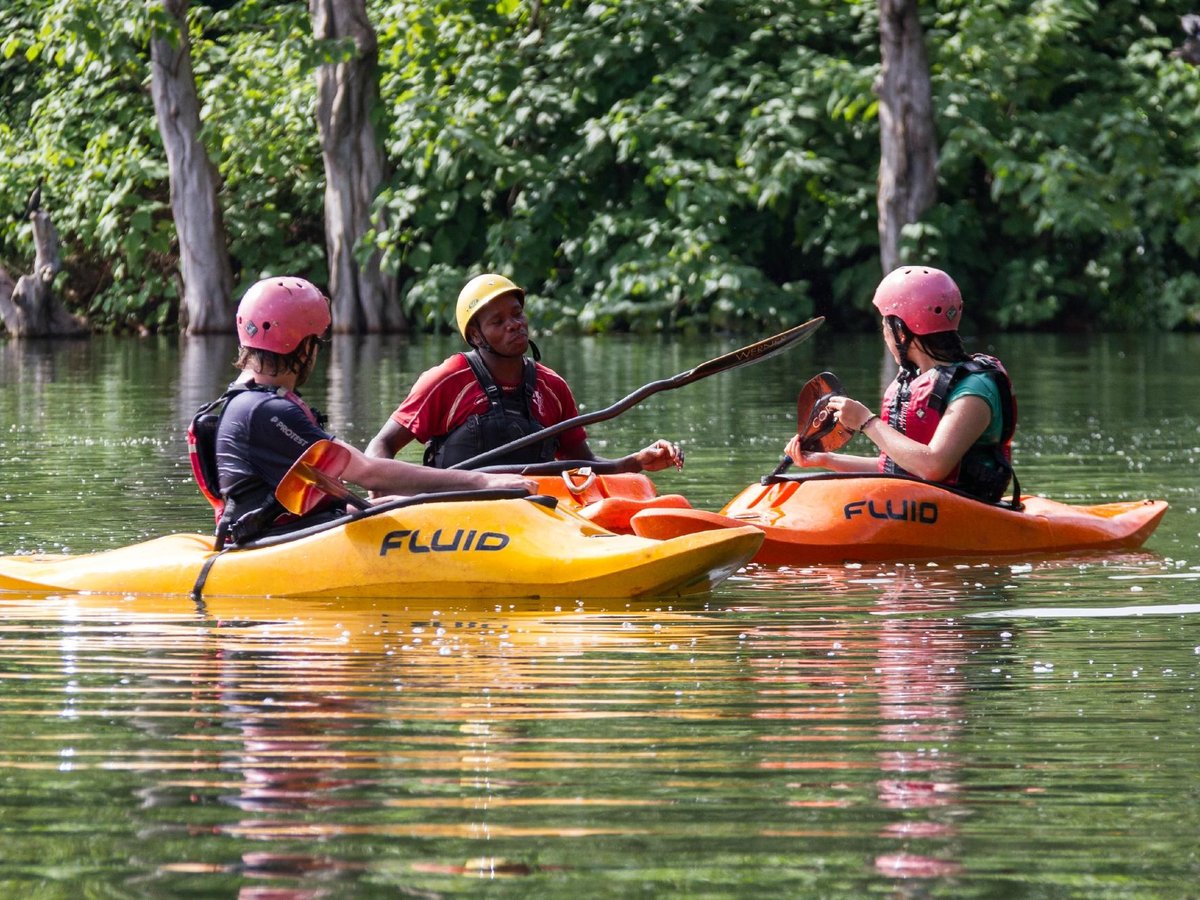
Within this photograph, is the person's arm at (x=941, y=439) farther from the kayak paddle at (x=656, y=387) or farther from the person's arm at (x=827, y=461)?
the kayak paddle at (x=656, y=387)

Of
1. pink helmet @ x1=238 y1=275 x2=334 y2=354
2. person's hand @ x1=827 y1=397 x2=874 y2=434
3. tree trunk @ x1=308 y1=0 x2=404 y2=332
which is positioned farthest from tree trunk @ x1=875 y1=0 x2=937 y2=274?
pink helmet @ x1=238 y1=275 x2=334 y2=354

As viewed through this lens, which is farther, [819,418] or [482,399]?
[482,399]

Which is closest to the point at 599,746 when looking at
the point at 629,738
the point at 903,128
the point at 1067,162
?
the point at 629,738

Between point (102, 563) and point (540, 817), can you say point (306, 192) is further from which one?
point (540, 817)

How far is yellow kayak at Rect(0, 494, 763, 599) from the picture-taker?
7.67 meters

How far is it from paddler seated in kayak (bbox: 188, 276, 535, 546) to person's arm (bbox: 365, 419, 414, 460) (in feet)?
4.44

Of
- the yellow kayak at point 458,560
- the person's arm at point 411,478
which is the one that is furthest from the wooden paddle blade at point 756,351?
the yellow kayak at point 458,560

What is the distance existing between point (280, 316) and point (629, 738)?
2544 mm

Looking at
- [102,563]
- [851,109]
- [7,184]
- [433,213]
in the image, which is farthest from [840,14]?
[102,563]

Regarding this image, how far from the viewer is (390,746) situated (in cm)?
528

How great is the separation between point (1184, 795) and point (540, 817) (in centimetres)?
132

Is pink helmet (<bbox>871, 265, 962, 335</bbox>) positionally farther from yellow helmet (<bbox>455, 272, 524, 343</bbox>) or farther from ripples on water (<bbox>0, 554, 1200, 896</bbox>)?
ripples on water (<bbox>0, 554, 1200, 896</bbox>)

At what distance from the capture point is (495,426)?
9.38 metres

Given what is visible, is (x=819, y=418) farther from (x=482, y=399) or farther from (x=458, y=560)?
(x=458, y=560)
